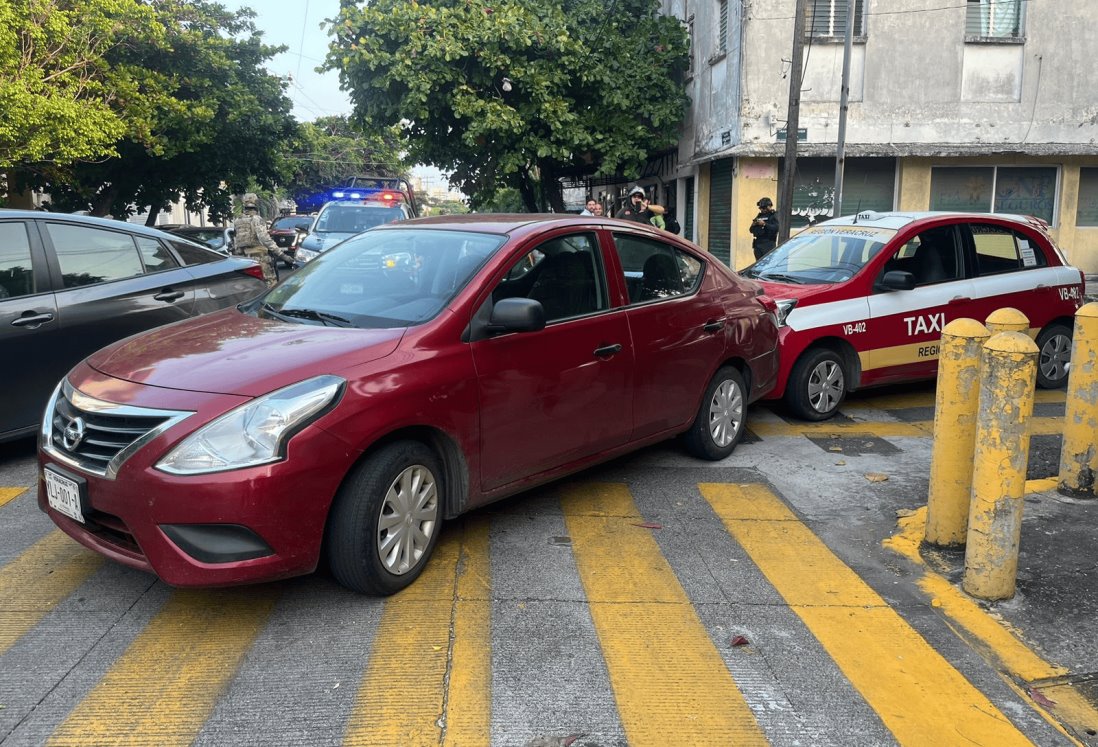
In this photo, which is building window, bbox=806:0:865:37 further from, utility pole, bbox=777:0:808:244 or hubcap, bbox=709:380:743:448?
hubcap, bbox=709:380:743:448

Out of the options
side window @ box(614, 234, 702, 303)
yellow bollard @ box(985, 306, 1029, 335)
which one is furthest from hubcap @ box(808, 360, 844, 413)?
yellow bollard @ box(985, 306, 1029, 335)

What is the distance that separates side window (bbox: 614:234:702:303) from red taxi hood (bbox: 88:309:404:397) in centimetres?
172

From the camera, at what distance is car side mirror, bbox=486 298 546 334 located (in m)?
4.02

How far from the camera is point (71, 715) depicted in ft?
9.71

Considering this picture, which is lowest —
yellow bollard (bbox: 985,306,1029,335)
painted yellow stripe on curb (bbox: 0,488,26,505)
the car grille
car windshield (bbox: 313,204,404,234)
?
painted yellow stripe on curb (bbox: 0,488,26,505)

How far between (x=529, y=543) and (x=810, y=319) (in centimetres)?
343

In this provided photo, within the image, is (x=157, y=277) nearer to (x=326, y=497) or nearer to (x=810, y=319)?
(x=326, y=497)

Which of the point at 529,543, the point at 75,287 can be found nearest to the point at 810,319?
the point at 529,543

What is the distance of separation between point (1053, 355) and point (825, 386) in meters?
2.76

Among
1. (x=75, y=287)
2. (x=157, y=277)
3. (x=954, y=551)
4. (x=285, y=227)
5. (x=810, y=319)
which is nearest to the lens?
(x=954, y=551)

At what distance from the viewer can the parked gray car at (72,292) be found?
544cm

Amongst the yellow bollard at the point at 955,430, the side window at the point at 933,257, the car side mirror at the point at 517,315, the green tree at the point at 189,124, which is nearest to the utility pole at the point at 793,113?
the side window at the point at 933,257

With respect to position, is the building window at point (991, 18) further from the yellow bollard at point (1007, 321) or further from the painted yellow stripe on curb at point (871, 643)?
the painted yellow stripe on curb at point (871, 643)

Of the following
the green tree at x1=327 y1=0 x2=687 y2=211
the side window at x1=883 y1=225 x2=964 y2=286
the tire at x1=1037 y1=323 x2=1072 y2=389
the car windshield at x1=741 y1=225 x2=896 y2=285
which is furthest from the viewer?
the green tree at x1=327 y1=0 x2=687 y2=211
